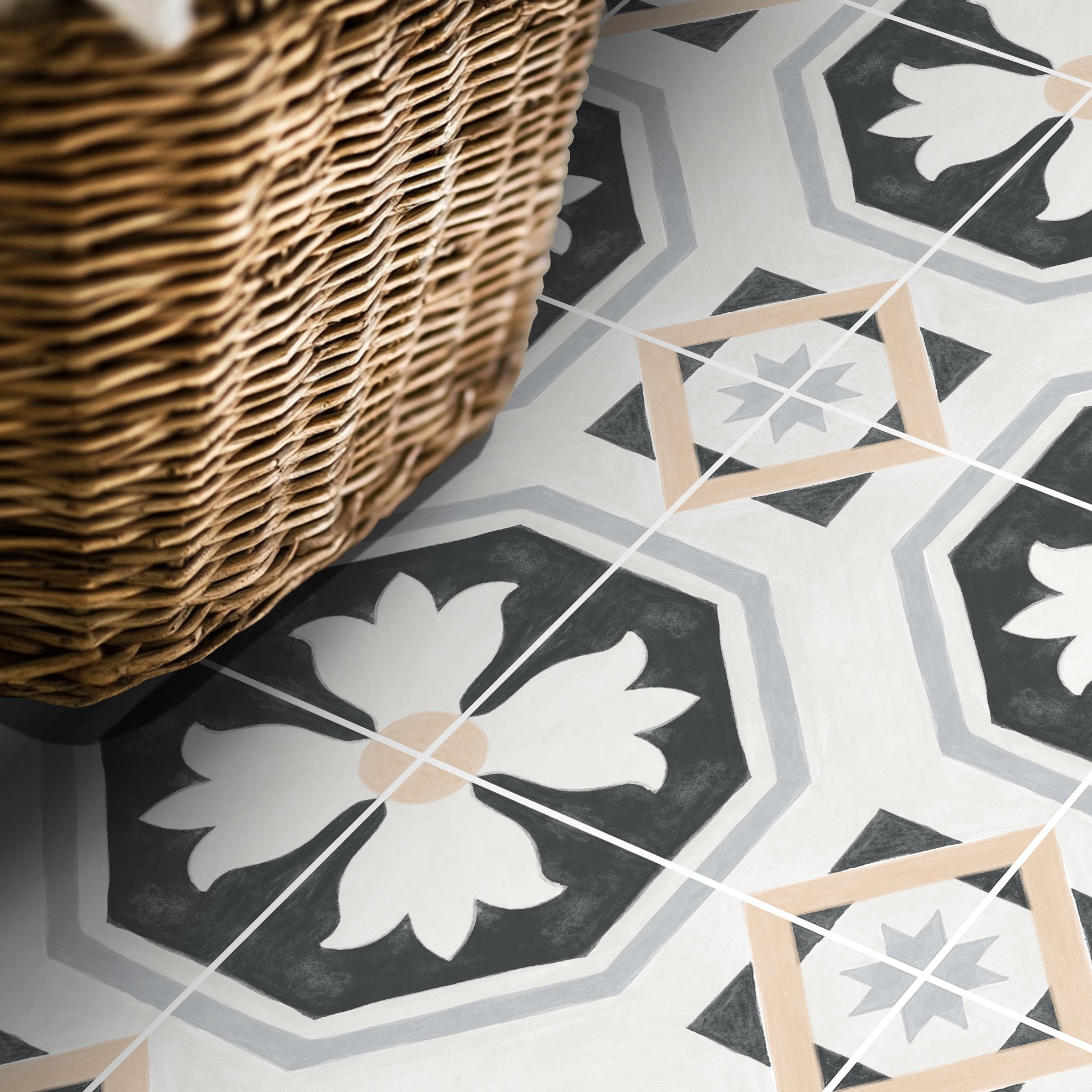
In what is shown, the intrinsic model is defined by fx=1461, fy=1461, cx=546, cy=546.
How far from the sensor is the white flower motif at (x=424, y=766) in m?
0.90

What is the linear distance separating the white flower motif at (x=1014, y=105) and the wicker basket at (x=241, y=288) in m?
0.53

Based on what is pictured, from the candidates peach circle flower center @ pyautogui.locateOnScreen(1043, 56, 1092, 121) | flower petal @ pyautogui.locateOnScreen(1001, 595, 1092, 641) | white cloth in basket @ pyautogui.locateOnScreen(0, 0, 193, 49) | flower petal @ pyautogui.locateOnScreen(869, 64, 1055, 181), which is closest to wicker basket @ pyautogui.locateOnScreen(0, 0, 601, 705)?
→ white cloth in basket @ pyautogui.locateOnScreen(0, 0, 193, 49)

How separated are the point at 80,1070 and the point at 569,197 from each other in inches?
32.6

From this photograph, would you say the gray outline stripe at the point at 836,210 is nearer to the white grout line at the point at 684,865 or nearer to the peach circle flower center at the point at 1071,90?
the peach circle flower center at the point at 1071,90

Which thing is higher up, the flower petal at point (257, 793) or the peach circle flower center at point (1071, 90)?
the peach circle flower center at point (1071, 90)

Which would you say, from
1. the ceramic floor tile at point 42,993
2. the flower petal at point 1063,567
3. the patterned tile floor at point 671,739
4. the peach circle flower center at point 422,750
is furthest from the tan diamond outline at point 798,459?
the ceramic floor tile at point 42,993

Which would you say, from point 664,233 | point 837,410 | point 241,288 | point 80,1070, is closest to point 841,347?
point 837,410

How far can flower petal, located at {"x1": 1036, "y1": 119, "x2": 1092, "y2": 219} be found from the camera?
125 cm

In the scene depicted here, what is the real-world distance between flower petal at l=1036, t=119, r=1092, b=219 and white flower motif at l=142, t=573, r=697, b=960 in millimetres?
569

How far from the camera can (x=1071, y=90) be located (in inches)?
52.8

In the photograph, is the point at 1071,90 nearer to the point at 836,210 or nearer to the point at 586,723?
the point at 836,210

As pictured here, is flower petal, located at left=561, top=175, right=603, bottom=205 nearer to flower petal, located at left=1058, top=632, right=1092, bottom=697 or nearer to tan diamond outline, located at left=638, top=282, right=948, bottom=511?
tan diamond outline, located at left=638, top=282, right=948, bottom=511

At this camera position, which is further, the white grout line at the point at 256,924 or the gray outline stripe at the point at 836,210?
the gray outline stripe at the point at 836,210

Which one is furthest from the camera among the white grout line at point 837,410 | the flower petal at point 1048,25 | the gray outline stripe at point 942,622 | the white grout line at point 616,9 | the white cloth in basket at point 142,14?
the white grout line at point 616,9
